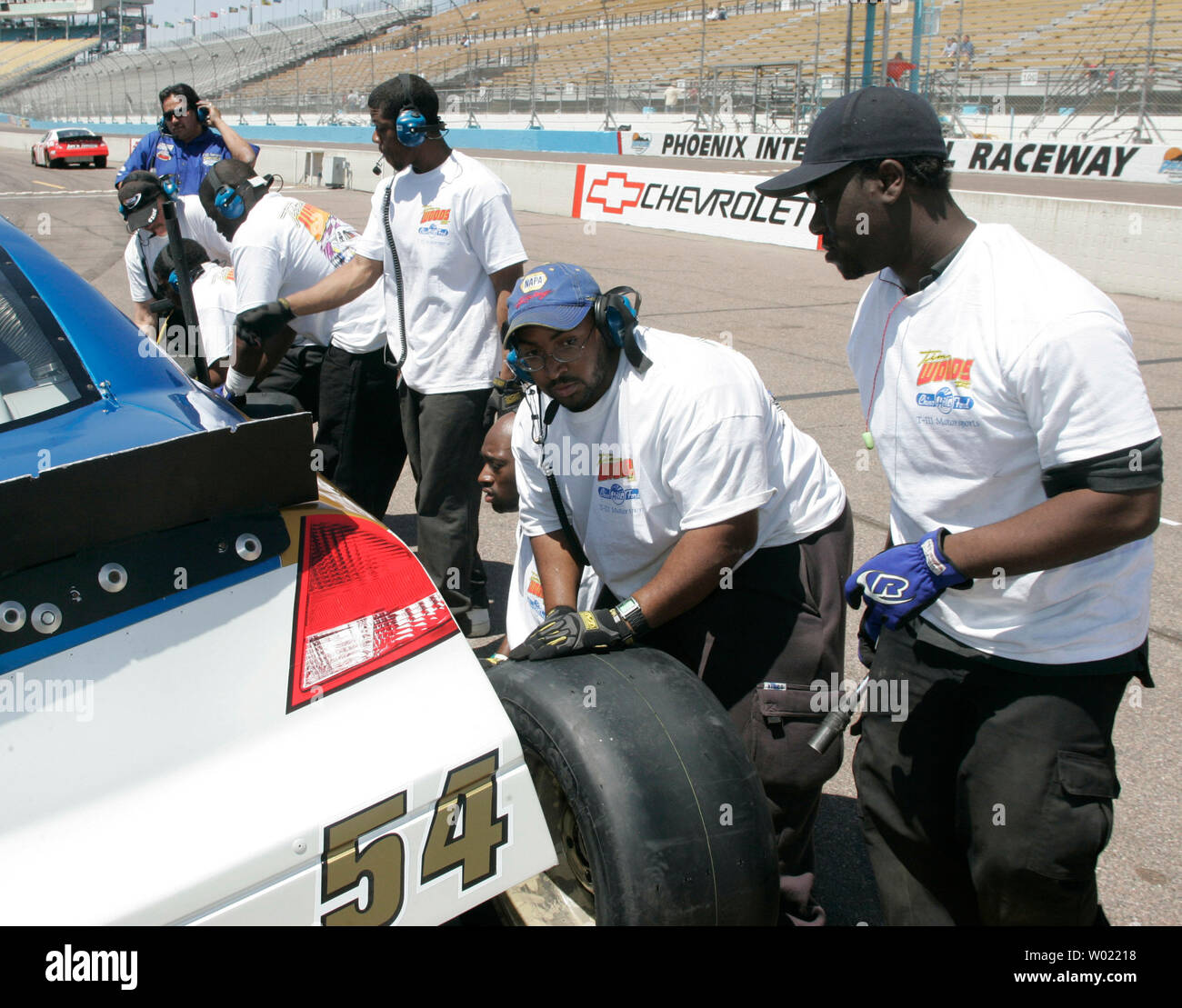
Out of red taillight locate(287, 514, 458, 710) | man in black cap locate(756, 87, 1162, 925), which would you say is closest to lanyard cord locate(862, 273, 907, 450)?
man in black cap locate(756, 87, 1162, 925)

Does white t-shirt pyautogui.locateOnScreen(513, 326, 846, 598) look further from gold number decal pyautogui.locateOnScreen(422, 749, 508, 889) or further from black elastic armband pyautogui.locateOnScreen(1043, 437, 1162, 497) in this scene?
gold number decal pyautogui.locateOnScreen(422, 749, 508, 889)

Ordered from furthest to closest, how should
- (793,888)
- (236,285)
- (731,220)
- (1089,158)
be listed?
1. (1089,158)
2. (731,220)
3. (236,285)
4. (793,888)

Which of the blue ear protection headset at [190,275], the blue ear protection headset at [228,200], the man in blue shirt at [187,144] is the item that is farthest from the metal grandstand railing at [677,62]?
the blue ear protection headset at [228,200]

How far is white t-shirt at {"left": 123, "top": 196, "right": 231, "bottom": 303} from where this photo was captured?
18.6 feet

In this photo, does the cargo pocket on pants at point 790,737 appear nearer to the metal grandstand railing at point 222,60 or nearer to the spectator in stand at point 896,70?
the spectator in stand at point 896,70

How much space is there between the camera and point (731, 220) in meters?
17.0

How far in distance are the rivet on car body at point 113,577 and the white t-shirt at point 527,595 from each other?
4.62 feet

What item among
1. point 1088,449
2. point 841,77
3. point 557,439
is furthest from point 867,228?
point 841,77

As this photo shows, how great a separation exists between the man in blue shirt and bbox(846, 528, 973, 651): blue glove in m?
5.91

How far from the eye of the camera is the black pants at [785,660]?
8.39 ft

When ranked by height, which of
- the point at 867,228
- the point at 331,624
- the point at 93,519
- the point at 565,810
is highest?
the point at 867,228

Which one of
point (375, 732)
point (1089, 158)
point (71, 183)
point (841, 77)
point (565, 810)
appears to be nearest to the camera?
point (375, 732)

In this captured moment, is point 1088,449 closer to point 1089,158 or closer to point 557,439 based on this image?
point 557,439

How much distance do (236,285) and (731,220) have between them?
528 inches
